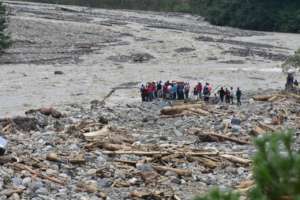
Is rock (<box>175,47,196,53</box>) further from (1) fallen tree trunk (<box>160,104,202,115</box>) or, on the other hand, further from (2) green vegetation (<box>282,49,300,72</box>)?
(1) fallen tree trunk (<box>160,104,202,115</box>)

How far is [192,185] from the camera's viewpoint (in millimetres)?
16656

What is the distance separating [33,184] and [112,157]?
3.47 m

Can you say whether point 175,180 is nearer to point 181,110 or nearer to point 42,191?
point 42,191

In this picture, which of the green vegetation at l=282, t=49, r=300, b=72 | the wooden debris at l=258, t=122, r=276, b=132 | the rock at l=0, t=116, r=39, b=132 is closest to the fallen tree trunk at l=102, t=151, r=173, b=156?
the rock at l=0, t=116, r=39, b=132

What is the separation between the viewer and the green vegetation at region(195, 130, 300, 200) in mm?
6422

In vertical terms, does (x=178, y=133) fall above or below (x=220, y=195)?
below

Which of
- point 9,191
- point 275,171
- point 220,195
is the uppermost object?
point 275,171

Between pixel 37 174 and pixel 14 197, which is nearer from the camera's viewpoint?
pixel 14 197

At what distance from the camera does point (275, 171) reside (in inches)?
254

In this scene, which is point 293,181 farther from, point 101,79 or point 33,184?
point 101,79

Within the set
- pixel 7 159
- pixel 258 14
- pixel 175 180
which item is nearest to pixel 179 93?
pixel 175 180

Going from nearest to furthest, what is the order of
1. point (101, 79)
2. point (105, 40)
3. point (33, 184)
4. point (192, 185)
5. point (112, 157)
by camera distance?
1. point (33, 184)
2. point (192, 185)
3. point (112, 157)
4. point (101, 79)
5. point (105, 40)

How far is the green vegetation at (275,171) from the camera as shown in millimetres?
6422

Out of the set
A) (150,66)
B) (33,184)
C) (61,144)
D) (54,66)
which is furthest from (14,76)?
(33,184)
